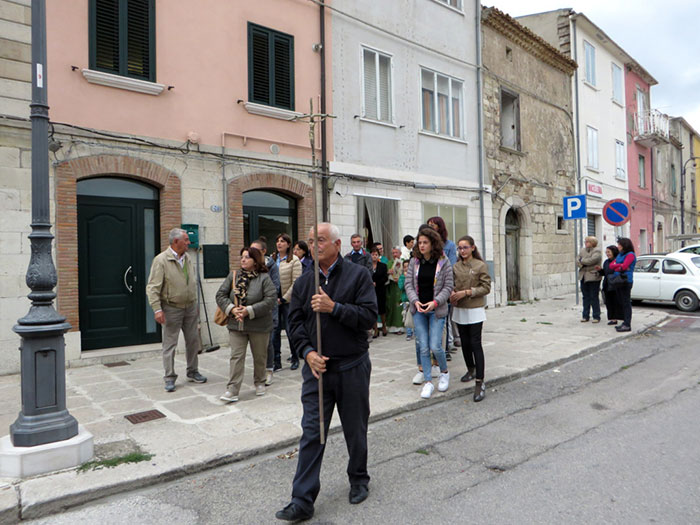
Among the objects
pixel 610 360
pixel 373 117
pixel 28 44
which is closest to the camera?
pixel 28 44

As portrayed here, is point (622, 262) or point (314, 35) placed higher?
point (314, 35)

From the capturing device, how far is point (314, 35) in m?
10.7

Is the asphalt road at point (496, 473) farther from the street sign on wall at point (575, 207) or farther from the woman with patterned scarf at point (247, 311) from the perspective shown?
the street sign on wall at point (575, 207)

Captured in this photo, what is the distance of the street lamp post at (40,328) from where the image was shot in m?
3.90

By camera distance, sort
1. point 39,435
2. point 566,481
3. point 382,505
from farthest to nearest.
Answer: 1. point 39,435
2. point 566,481
3. point 382,505

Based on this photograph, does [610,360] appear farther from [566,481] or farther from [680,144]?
[680,144]

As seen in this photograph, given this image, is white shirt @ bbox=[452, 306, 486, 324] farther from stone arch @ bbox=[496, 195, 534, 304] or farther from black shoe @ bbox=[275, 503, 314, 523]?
stone arch @ bbox=[496, 195, 534, 304]

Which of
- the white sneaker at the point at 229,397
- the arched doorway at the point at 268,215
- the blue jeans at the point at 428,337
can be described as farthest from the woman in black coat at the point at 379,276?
the white sneaker at the point at 229,397

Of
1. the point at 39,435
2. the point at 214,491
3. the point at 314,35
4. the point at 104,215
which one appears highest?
the point at 314,35

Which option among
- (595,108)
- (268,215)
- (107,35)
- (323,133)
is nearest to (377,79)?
(323,133)

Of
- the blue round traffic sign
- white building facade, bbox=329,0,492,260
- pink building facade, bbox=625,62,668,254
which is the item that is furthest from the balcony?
the blue round traffic sign

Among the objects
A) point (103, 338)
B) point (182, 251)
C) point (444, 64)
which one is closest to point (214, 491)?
point (182, 251)

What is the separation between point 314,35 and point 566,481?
969 cm

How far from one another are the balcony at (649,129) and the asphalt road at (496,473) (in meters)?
22.0
